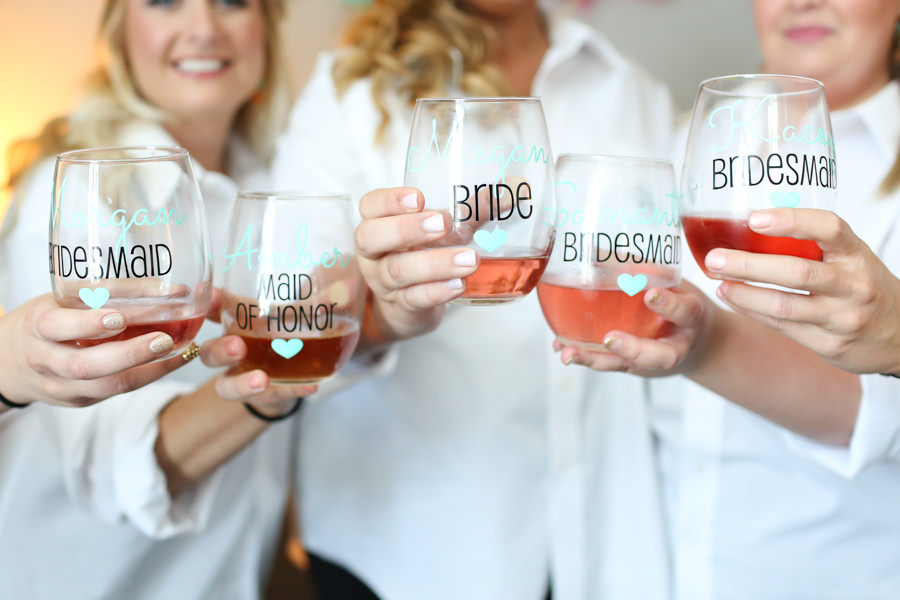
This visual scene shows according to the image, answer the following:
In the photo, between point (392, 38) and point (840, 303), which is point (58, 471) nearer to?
point (392, 38)

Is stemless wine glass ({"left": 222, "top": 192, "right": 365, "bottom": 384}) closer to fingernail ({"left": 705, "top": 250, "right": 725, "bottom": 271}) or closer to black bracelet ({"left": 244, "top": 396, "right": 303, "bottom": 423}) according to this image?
black bracelet ({"left": 244, "top": 396, "right": 303, "bottom": 423})

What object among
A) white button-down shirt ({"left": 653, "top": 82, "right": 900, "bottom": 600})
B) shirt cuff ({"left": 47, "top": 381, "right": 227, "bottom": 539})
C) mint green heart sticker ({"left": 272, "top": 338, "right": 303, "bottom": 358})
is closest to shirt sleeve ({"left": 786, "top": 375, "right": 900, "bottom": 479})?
white button-down shirt ({"left": 653, "top": 82, "right": 900, "bottom": 600})

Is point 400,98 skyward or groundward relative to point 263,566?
skyward

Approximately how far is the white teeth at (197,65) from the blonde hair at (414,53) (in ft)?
→ 0.77

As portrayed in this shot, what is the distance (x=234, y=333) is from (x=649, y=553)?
0.91m

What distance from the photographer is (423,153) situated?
0.88m

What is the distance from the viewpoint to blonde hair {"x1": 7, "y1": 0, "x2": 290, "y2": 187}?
1.56 metres

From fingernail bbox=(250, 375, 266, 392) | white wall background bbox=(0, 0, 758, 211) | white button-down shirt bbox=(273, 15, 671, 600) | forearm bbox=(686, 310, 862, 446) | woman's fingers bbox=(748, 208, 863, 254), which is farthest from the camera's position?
white wall background bbox=(0, 0, 758, 211)

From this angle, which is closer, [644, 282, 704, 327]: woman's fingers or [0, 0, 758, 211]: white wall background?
[644, 282, 704, 327]: woman's fingers

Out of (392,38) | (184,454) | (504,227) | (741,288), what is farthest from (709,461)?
(392,38)

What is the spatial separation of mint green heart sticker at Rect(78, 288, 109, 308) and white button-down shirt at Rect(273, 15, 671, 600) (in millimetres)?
706

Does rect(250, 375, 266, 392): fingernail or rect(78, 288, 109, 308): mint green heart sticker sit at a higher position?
rect(78, 288, 109, 308): mint green heart sticker

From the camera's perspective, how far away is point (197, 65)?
158cm

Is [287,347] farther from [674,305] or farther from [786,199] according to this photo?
[786,199]
